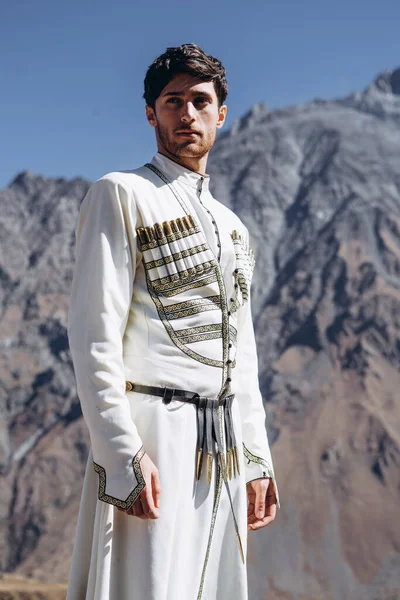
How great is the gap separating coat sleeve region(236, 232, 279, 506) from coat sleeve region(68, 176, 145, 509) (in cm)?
54

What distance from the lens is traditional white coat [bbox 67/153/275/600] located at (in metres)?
2.03

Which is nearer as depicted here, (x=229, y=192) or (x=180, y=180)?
(x=180, y=180)

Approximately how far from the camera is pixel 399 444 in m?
43.0

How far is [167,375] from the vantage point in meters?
2.16

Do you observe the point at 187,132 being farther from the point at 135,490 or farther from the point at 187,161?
the point at 135,490

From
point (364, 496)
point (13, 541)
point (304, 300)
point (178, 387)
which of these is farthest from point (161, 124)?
point (304, 300)

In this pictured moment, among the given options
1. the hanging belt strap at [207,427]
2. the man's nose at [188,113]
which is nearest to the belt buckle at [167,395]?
the hanging belt strap at [207,427]

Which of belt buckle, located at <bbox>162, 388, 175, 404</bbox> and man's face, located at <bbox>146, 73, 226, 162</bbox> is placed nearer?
belt buckle, located at <bbox>162, 388, 175, 404</bbox>

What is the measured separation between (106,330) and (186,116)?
75 cm

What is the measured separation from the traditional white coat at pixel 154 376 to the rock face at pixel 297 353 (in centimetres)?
3605

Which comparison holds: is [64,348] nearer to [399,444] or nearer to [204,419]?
[399,444]

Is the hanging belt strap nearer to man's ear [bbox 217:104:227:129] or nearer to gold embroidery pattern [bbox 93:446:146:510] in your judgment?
gold embroidery pattern [bbox 93:446:146:510]

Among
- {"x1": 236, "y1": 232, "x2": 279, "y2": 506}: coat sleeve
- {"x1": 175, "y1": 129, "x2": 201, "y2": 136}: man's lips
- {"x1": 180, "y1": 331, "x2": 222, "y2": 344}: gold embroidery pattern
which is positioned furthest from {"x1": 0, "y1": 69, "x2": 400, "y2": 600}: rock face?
{"x1": 175, "y1": 129, "x2": 201, "y2": 136}: man's lips

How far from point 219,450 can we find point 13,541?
157 ft
